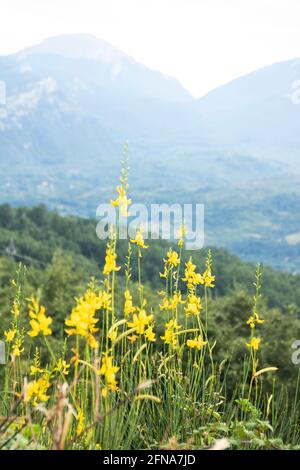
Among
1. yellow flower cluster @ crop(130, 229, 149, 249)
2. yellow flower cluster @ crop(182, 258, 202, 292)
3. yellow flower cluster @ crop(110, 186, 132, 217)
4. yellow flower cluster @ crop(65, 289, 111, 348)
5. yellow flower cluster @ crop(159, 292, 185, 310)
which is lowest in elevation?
yellow flower cluster @ crop(65, 289, 111, 348)

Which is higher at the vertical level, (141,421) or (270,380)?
(141,421)

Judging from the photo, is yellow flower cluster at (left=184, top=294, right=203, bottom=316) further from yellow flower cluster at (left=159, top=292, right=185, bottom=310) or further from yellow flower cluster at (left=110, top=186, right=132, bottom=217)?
yellow flower cluster at (left=110, top=186, right=132, bottom=217)

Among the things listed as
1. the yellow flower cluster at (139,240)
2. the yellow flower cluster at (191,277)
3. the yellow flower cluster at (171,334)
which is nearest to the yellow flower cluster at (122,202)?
the yellow flower cluster at (139,240)

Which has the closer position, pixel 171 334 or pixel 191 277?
pixel 171 334

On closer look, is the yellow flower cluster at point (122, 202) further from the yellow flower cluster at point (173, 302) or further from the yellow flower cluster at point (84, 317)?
the yellow flower cluster at point (173, 302)

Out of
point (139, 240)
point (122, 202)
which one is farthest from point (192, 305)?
point (122, 202)

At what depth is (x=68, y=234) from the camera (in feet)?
212

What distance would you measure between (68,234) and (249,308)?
4377cm

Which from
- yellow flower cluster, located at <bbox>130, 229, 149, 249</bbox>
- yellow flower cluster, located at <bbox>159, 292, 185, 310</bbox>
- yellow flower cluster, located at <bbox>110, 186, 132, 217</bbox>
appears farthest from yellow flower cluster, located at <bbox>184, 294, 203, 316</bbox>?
yellow flower cluster, located at <bbox>110, 186, 132, 217</bbox>

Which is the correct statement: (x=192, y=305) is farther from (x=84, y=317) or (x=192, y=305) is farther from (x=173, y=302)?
(x=84, y=317)

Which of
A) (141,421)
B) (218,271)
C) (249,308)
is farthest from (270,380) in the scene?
(218,271)

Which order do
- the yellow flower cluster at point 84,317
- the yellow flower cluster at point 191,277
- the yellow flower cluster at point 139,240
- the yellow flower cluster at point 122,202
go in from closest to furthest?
the yellow flower cluster at point 84,317
the yellow flower cluster at point 122,202
the yellow flower cluster at point 139,240
the yellow flower cluster at point 191,277

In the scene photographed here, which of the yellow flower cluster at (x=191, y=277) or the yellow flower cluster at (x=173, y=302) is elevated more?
the yellow flower cluster at (x=191, y=277)
